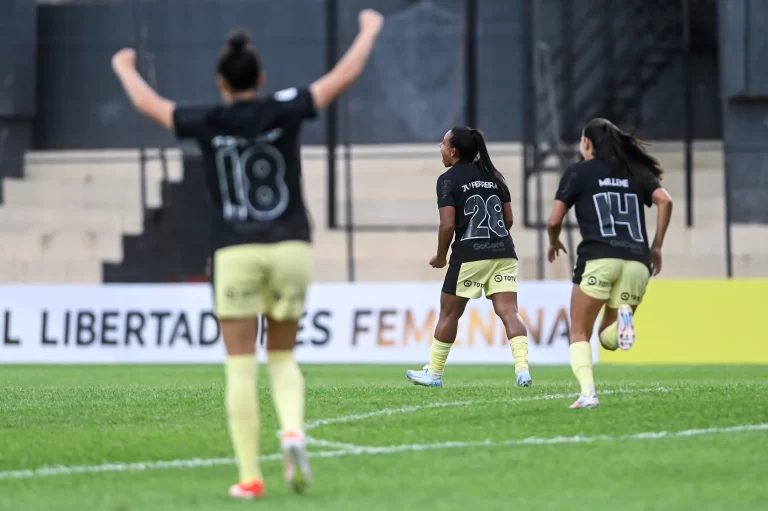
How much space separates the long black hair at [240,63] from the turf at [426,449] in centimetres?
171

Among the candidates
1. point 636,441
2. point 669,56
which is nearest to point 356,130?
point 669,56

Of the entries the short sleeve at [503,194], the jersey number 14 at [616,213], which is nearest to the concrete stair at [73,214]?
the short sleeve at [503,194]

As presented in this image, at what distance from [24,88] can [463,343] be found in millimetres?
10643

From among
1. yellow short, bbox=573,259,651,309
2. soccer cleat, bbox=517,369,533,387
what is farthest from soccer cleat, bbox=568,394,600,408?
soccer cleat, bbox=517,369,533,387

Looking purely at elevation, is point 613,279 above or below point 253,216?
below

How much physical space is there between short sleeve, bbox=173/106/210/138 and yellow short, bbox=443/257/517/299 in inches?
194

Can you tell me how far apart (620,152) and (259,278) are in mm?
3678

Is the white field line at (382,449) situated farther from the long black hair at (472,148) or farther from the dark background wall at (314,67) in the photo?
the dark background wall at (314,67)

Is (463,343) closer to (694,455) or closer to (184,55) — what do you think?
(184,55)

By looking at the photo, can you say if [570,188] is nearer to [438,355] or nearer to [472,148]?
[472,148]

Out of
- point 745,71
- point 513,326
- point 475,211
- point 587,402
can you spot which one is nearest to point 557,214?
point 587,402

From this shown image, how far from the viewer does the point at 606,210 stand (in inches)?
348

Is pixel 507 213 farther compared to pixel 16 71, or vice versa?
pixel 16 71

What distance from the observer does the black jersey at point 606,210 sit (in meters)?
8.82
